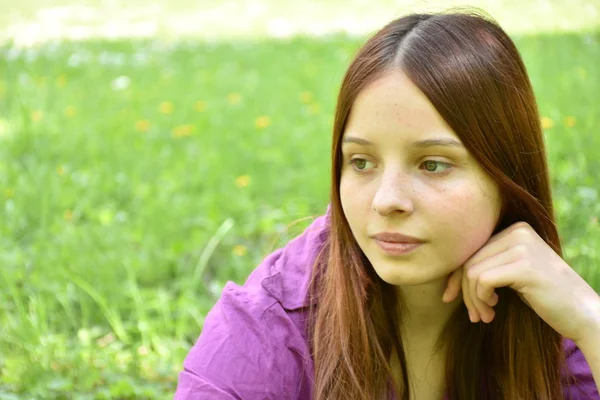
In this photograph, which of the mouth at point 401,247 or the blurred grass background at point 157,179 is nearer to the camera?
the mouth at point 401,247

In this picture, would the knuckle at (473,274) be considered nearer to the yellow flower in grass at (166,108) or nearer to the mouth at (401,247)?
the mouth at (401,247)

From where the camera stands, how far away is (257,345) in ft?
6.12

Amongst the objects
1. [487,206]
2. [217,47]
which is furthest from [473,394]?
[217,47]

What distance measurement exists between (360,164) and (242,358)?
466 millimetres

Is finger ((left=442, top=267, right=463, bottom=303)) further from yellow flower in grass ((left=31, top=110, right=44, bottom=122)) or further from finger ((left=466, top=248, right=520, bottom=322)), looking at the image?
yellow flower in grass ((left=31, top=110, right=44, bottom=122))

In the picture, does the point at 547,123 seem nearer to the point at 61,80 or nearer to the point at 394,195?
the point at 394,195

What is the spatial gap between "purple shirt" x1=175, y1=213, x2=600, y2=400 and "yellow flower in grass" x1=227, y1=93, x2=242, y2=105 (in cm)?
341

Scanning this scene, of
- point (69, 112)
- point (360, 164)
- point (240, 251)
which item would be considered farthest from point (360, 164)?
point (69, 112)

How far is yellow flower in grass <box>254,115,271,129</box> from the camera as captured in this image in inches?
187

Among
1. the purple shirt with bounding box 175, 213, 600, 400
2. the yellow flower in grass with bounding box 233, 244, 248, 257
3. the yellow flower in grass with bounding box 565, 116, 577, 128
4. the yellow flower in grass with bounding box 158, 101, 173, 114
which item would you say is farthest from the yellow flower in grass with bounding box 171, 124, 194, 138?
the purple shirt with bounding box 175, 213, 600, 400

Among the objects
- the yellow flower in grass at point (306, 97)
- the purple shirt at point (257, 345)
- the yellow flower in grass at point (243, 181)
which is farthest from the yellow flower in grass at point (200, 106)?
the purple shirt at point (257, 345)

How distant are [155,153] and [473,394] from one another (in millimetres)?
2683

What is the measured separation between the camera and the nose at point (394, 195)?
168cm

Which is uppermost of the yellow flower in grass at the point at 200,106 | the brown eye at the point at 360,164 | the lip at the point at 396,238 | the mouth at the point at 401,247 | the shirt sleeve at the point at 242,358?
the yellow flower in grass at the point at 200,106
